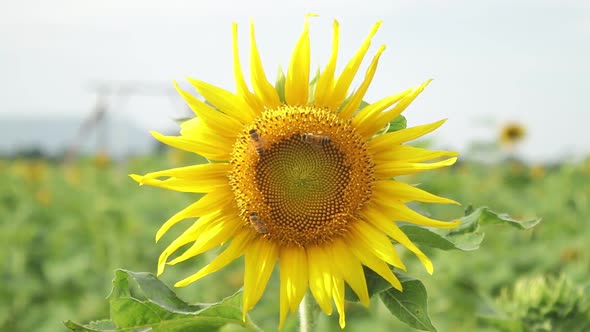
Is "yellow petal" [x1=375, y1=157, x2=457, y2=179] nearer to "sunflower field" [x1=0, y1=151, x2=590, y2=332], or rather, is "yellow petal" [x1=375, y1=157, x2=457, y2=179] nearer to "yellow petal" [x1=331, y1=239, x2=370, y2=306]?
"yellow petal" [x1=331, y1=239, x2=370, y2=306]

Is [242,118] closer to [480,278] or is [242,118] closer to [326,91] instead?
[326,91]

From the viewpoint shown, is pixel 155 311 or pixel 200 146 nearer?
pixel 155 311

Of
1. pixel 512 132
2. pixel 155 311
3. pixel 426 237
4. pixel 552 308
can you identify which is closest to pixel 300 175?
pixel 426 237

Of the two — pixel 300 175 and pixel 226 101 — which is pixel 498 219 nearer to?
pixel 300 175

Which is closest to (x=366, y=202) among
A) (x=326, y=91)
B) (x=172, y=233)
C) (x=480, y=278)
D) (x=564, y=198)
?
(x=326, y=91)

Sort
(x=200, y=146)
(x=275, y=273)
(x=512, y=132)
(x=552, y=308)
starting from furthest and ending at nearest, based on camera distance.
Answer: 1. (x=512, y=132)
2. (x=275, y=273)
3. (x=552, y=308)
4. (x=200, y=146)

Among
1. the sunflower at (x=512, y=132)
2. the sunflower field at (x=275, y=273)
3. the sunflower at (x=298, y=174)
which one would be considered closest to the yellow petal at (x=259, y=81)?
the sunflower at (x=298, y=174)

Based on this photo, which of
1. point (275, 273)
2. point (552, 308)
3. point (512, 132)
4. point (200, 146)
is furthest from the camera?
point (512, 132)
